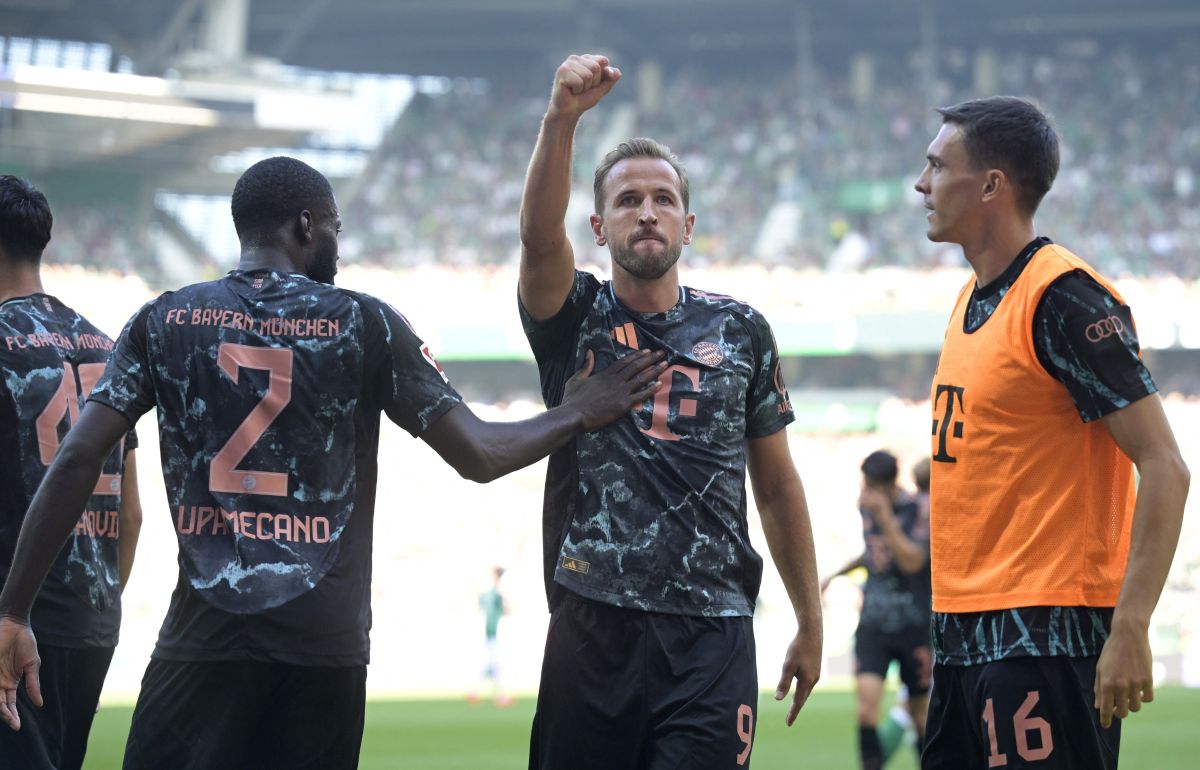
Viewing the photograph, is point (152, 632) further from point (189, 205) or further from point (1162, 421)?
point (1162, 421)

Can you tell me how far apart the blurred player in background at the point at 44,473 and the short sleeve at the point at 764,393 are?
2068 millimetres

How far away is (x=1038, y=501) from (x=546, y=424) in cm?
139

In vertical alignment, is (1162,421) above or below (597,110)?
below

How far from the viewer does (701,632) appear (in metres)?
4.09

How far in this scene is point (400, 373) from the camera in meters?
3.75

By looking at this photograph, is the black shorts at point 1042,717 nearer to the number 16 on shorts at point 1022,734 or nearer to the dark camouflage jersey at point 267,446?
the number 16 on shorts at point 1022,734

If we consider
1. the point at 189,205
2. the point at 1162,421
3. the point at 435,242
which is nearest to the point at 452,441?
the point at 1162,421

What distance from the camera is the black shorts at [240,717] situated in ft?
11.4

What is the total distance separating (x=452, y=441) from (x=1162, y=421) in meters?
1.85

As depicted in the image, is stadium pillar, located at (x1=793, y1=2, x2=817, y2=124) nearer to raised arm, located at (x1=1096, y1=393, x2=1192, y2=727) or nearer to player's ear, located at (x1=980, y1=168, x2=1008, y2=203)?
player's ear, located at (x1=980, y1=168, x2=1008, y2=203)

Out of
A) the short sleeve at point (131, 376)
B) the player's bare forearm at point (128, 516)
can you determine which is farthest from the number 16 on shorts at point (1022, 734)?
the player's bare forearm at point (128, 516)

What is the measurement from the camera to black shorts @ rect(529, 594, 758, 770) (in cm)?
398

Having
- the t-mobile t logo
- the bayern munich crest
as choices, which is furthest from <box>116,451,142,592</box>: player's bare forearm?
the t-mobile t logo

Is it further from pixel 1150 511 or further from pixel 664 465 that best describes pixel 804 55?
pixel 1150 511
